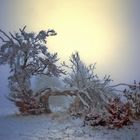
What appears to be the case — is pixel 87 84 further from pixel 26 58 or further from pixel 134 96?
pixel 26 58

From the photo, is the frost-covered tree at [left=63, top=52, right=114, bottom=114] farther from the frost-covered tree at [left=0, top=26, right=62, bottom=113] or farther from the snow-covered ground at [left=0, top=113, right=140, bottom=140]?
the snow-covered ground at [left=0, top=113, right=140, bottom=140]

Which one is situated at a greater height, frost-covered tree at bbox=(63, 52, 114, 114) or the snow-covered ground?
frost-covered tree at bbox=(63, 52, 114, 114)

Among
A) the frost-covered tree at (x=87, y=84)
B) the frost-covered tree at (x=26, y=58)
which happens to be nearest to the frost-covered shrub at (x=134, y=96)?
the frost-covered tree at (x=87, y=84)

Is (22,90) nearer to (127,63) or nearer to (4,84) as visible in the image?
(4,84)

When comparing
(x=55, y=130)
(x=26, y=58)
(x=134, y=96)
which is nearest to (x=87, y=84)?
(x=134, y=96)

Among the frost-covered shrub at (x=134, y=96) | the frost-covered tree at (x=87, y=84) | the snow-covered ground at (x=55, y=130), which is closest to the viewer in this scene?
the snow-covered ground at (x=55, y=130)

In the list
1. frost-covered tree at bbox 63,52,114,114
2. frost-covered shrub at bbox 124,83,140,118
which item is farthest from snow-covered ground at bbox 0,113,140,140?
frost-covered tree at bbox 63,52,114,114

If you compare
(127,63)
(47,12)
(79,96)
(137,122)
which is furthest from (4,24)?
(137,122)

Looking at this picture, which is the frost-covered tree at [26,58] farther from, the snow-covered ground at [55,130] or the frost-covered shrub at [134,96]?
the frost-covered shrub at [134,96]

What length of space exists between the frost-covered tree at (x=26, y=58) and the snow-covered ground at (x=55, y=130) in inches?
14.6

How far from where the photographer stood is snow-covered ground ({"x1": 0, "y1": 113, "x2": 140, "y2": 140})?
7.39ft

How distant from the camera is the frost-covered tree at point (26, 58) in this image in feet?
9.83

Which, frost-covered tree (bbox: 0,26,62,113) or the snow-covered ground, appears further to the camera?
frost-covered tree (bbox: 0,26,62,113)

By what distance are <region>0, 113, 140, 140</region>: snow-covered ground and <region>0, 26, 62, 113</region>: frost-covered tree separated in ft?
1.22
